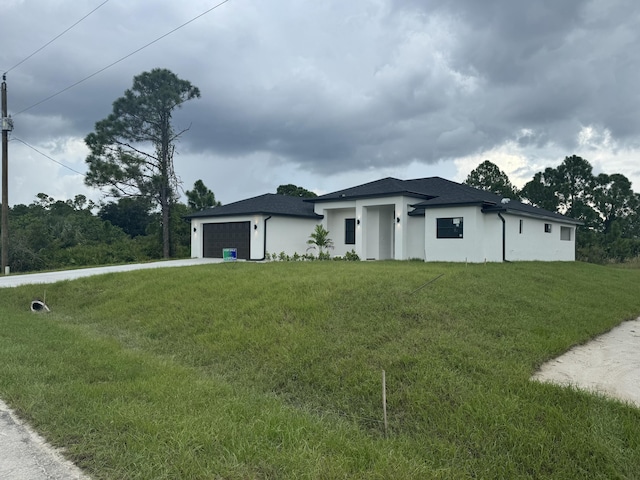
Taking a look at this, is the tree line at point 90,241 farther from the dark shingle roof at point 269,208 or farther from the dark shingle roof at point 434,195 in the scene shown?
the dark shingle roof at point 434,195

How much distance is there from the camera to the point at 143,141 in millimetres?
27609

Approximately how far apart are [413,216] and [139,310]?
40.2 feet

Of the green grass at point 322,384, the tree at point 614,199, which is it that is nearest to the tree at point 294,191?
the tree at point 614,199

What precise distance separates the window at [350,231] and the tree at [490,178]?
19176mm

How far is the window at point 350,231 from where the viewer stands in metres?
20.3

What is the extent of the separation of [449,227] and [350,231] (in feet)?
17.4

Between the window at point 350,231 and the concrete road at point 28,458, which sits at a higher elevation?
the window at point 350,231

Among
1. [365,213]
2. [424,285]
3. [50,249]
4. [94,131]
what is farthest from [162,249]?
[424,285]

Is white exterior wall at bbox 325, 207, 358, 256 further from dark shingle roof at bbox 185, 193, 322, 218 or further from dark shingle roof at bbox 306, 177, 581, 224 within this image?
dark shingle roof at bbox 306, 177, 581, 224

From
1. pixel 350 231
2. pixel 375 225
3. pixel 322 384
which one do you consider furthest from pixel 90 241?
pixel 322 384

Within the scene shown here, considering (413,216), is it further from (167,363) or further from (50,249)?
(50,249)

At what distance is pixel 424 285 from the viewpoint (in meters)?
8.62

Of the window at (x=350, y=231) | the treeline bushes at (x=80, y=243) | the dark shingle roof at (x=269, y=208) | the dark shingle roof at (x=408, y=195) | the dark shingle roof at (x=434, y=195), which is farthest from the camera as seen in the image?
the treeline bushes at (x=80, y=243)

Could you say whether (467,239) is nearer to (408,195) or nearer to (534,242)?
(408,195)
